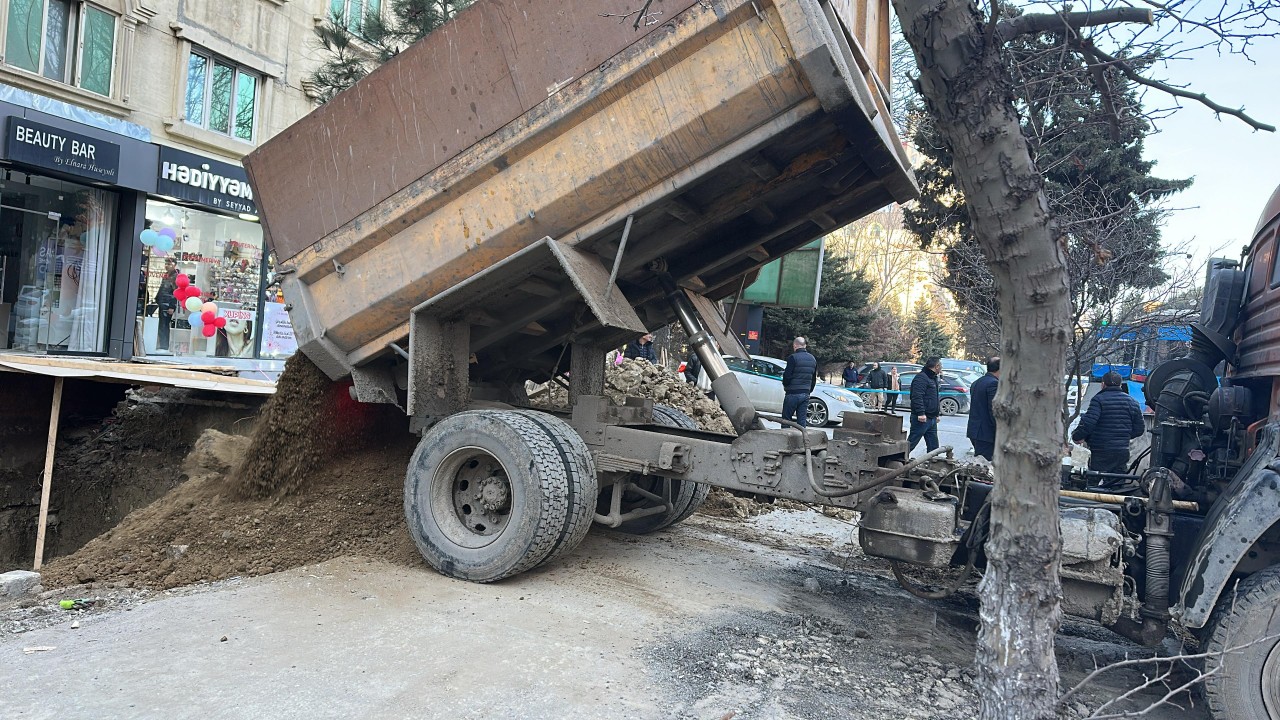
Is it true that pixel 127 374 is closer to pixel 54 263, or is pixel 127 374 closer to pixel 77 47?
pixel 54 263

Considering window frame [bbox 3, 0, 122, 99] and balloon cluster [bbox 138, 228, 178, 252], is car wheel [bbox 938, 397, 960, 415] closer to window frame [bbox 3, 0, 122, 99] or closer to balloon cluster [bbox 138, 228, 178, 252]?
balloon cluster [bbox 138, 228, 178, 252]

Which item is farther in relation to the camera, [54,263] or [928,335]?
[928,335]

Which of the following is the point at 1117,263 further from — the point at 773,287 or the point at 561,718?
the point at 561,718

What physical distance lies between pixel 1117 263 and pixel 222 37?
46.4ft

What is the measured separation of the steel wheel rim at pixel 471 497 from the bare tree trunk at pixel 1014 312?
10.4 feet

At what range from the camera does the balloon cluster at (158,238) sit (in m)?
12.6

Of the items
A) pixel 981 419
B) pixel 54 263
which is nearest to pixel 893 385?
pixel 981 419

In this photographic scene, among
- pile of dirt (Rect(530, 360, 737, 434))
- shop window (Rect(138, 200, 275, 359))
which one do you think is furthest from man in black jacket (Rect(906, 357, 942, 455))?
shop window (Rect(138, 200, 275, 359))

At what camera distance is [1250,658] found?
3271mm

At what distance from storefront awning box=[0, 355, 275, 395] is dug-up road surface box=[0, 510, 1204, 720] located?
112 inches

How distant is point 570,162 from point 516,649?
2.51m

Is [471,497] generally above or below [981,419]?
below

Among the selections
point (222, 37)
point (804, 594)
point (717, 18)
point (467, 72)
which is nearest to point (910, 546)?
point (804, 594)

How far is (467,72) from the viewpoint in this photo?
15.2 feet
